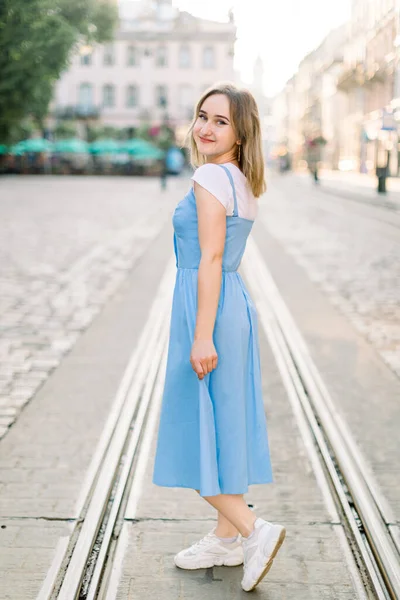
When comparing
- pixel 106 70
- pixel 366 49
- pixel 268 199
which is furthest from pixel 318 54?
pixel 268 199

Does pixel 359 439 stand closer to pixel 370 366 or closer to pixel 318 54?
pixel 370 366

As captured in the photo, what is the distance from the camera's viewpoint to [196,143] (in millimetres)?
3051

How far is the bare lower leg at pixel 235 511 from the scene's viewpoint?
9.97 ft

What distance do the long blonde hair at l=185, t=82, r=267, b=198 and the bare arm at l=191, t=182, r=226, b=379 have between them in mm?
230

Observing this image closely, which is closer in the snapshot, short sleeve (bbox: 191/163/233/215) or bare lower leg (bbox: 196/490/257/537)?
short sleeve (bbox: 191/163/233/215)

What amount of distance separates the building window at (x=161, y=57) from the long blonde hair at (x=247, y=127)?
74626 mm

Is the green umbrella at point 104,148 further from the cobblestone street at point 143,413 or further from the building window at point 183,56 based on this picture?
the cobblestone street at point 143,413

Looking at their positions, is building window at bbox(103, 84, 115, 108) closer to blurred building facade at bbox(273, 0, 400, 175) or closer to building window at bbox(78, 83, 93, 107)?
building window at bbox(78, 83, 93, 107)

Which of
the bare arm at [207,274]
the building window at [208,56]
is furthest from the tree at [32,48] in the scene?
the building window at [208,56]

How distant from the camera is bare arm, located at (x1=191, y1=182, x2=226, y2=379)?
2805 millimetres

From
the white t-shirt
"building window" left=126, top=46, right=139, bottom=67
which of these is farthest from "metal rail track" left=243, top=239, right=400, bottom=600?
"building window" left=126, top=46, right=139, bottom=67

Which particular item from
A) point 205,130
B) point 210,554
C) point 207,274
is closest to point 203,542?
point 210,554

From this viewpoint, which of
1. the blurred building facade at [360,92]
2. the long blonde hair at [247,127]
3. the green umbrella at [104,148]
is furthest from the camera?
the green umbrella at [104,148]

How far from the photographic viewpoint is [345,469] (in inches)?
165
